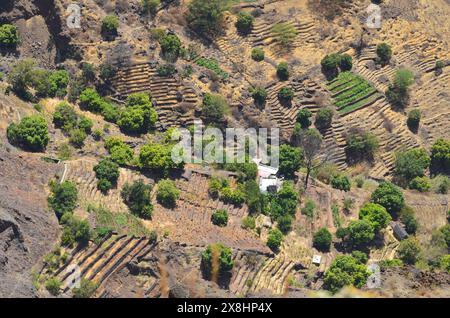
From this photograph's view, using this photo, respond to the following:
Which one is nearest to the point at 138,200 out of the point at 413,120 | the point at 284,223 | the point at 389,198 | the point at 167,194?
the point at 167,194

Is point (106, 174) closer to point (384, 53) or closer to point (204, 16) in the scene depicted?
point (204, 16)

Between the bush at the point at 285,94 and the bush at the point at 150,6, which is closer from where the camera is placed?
the bush at the point at 285,94

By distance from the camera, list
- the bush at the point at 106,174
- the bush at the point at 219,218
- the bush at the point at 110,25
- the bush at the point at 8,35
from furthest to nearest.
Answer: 1. the bush at the point at 110,25
2. the bush at the point at 8,35
3. the bush at the point at 219,218
4. the bush at the point at 106,174

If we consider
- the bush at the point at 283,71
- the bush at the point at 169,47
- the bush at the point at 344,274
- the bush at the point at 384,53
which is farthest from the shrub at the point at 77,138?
the bush at the point at 384,53

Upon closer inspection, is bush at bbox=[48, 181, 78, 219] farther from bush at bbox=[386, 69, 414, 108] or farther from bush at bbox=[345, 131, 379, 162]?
bush at bbox=[386, 69, 414, 108]

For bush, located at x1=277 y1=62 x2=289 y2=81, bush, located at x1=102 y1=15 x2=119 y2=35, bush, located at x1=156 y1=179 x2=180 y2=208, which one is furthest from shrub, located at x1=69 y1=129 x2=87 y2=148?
bush, located at x1=277 y1=62 x2=289 y2=81

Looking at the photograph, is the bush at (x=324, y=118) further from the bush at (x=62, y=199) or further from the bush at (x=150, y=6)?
the bush at (x=62, y=199)
